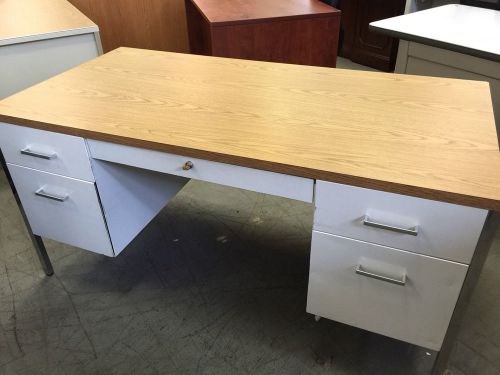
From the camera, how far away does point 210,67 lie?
4.86 feet

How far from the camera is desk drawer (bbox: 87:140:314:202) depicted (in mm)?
958

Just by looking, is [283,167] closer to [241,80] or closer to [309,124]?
[309,124]

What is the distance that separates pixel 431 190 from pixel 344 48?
3.52 meters

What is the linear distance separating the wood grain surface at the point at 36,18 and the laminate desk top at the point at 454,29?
155cm

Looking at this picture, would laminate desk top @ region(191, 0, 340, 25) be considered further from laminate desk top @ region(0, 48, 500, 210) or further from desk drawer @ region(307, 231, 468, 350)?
desk drawer @ region(307, 231, 468, 350)

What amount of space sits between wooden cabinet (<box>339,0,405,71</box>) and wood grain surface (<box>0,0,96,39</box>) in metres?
2.38

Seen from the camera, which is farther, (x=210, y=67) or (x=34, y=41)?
(x=34, y=41)

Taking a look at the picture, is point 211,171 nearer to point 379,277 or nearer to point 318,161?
point 318,161

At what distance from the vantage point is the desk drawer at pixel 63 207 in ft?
4.17

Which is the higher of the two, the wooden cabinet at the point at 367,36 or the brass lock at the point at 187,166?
the brass lock at the point at 187,166


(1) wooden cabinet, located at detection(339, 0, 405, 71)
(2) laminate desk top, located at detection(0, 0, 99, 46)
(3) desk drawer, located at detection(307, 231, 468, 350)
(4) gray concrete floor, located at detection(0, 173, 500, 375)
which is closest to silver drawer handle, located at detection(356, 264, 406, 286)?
(3) desk drawer, located at detection(307, 231, 468, 350)

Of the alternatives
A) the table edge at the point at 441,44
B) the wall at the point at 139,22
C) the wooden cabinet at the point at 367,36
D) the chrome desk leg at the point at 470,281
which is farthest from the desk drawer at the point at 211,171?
the wooden cabinet at the point at 367,36

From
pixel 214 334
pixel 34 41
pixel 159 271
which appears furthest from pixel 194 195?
pixel 34 41

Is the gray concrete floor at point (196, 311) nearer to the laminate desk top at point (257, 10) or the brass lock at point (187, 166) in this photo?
the brass lock at point (187, 166)
